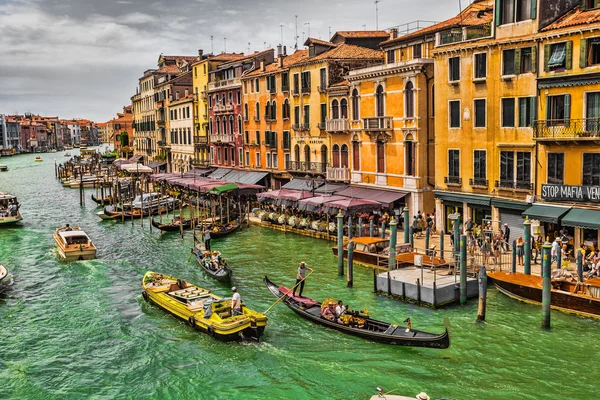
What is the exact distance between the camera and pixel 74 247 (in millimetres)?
34469

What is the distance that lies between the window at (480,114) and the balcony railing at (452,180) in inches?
117

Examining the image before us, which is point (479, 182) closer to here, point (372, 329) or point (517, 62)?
point (517, 62)

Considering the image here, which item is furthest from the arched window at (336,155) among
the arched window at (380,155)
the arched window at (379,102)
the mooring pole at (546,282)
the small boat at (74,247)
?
the mooring pole at (546,282)

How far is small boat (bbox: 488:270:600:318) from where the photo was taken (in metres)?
21.2

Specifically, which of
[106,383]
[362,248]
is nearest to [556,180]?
[362,248]

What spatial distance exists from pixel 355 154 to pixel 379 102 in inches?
167

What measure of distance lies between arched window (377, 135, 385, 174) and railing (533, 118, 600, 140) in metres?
11.5

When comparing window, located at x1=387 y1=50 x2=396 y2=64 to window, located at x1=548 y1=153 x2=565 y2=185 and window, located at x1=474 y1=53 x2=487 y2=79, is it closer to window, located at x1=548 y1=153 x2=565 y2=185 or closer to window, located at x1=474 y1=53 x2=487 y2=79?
window, located at x1=474 y1=53 x2=487 y2=79

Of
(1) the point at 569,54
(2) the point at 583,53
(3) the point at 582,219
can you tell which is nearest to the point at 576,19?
(1) the point at 569,54

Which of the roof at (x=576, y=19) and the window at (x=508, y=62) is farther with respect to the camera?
the window at (x=508, y=62)

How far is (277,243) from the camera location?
3734 centimetres

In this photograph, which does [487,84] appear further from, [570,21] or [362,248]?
[362,248]

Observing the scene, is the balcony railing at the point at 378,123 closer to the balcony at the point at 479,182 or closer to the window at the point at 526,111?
the balcony at the point at 479,182

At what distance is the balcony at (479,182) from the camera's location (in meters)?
31.2
